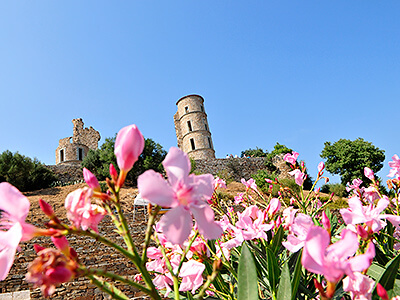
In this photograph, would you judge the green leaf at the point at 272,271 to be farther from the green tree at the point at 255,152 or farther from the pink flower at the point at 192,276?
the green tree at the point at 255,152

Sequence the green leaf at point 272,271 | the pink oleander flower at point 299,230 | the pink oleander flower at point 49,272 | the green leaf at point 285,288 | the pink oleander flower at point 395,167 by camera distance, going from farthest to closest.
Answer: the pink oleander flower at point 395,167 → the green leaf at point 272,271 → the green leaf at point 285,288 → the pink oleander flower at point 299,230 → the pink oleander flower at point 49,272

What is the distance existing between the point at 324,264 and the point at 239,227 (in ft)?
2.00

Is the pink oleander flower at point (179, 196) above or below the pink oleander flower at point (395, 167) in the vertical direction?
below

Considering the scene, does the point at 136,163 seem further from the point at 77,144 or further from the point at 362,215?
the point at 362,215

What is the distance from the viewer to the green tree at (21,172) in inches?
546

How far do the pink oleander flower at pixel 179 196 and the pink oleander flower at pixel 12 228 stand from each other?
20 cm

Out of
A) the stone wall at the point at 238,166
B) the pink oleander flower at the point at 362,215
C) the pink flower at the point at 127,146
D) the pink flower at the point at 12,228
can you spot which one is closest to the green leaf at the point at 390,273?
the pink oleander flower at the point at 362,215

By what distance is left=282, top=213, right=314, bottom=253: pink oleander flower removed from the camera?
1.97 ft

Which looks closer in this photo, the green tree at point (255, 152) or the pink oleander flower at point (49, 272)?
the pink oleander flower at point (49, 272)

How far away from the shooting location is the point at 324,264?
0.41 meters

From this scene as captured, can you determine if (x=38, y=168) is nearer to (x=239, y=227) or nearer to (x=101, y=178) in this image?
(x=101, y=178)

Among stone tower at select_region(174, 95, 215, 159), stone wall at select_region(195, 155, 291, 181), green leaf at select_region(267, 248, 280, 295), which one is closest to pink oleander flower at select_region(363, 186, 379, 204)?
green leaf at select_region(267, 248, 280, 295)

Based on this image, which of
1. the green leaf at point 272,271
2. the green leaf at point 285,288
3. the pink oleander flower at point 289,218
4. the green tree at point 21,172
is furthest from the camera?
the green tree at point 21,172

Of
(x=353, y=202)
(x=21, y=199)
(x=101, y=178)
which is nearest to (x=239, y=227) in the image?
(x=353, y=202)
